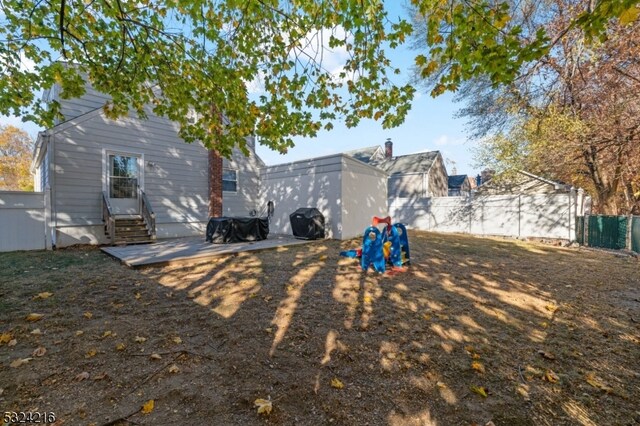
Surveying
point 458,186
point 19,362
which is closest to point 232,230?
point 19,362

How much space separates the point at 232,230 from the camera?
9.87m

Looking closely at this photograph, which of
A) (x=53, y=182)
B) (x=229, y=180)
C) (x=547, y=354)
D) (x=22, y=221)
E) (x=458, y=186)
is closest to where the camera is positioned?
(x=547, y=354)

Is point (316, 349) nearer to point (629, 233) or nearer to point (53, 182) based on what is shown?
point (53, 182)

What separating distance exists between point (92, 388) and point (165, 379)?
539mm

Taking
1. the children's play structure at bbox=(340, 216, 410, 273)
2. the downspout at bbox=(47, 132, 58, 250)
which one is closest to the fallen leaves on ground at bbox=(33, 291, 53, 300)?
the children's play structure at bbox=(340, 216, 410, 273)

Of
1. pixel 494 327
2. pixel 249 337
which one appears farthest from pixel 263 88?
pixel 494 327

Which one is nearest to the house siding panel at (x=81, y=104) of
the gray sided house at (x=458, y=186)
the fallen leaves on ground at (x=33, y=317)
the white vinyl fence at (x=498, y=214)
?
the fallen leaves on ground at (x=33, y=317)

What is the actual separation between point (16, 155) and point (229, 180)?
3213 centimetres

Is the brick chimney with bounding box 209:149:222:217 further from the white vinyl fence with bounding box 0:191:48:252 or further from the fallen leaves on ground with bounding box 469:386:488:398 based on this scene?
the fallen leaves on ground with bounding box 469:386:488:398

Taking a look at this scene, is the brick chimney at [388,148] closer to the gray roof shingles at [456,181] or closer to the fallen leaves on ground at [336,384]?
the gray roof shingles at [456,181]

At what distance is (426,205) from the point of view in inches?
718

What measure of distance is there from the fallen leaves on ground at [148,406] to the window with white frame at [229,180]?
38.0ft

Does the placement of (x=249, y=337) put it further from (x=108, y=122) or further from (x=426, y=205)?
(x=426, y=205)

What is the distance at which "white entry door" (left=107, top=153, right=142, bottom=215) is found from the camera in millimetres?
10211
